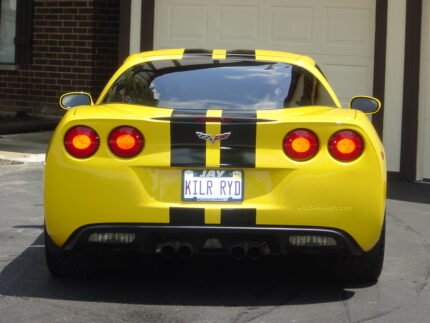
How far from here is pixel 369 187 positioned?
502 cm

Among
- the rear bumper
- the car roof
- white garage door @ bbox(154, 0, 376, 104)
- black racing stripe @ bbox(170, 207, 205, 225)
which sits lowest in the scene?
the rear bumper

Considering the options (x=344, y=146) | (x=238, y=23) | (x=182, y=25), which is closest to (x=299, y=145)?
(x=344, y=146)

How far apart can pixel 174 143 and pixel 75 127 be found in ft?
1.84

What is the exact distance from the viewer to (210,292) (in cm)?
548

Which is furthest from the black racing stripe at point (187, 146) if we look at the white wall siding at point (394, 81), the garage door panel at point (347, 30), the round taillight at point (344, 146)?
the garage door panel at point (347, 30)

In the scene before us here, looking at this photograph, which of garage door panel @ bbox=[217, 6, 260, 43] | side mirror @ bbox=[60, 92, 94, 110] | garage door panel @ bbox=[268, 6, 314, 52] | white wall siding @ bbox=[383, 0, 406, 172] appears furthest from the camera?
garage door panel @ bbox=[217, 6, 260, 43]

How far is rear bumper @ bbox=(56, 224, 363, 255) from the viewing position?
16.3 ft

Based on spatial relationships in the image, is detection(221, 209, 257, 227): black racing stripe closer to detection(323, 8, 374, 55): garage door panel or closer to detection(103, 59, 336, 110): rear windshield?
detection(103, 59, 336, 110): rear windshield

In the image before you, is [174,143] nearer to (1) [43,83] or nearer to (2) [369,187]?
(2) [369,187]

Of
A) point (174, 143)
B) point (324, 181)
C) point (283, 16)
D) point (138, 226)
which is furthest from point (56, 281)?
point (283, 16)

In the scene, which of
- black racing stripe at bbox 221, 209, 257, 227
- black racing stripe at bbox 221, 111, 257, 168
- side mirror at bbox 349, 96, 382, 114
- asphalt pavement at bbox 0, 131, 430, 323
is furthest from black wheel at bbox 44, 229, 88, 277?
side mirror at bbox 349, 96, 382, 114

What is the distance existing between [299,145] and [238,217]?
1.68 feet

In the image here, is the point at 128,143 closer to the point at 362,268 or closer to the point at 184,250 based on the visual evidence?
the point at 184,250

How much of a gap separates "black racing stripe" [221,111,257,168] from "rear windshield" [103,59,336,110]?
397mm
